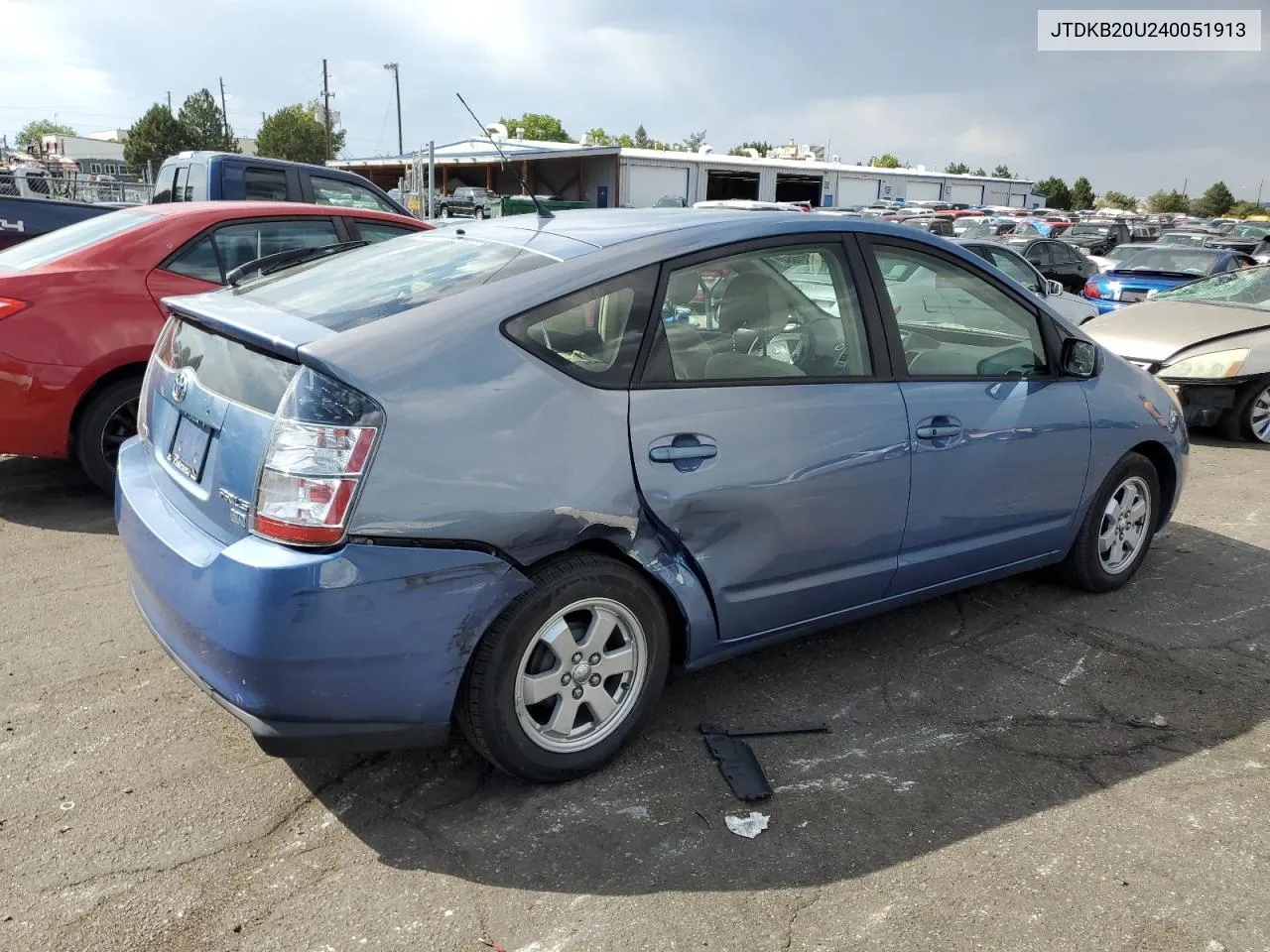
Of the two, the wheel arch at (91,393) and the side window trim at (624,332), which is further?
the wheel arch at (91,393)

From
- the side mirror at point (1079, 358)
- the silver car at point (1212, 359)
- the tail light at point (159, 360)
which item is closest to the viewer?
the tail light at point (159, 360)

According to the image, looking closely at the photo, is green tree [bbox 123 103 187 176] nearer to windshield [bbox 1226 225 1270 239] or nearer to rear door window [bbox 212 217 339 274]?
windshield [bbox 1226 225 1270 239]

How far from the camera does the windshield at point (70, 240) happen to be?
5250mm

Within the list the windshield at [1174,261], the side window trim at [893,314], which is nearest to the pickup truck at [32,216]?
the side window trim at [893,314]

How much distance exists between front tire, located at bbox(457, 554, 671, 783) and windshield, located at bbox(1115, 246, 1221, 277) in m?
13.2

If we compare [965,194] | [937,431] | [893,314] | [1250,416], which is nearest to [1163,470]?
[937,431]

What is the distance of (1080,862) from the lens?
8.78ft

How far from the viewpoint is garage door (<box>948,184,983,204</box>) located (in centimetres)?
7000

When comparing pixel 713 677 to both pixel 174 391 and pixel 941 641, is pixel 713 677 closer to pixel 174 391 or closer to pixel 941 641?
pixel 941 641

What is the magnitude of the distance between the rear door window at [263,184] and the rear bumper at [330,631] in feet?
27.0

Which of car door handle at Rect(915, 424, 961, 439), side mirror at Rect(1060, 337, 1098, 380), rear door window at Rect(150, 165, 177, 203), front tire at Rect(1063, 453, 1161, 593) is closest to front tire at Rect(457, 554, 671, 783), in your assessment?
car door handle at Rect(915, 424, 961, 439)

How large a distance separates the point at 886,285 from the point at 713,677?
1.54 metres

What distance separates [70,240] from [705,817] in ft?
15.7

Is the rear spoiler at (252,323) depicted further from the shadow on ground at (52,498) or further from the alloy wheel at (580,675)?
the shadow on ground at (52,498)
